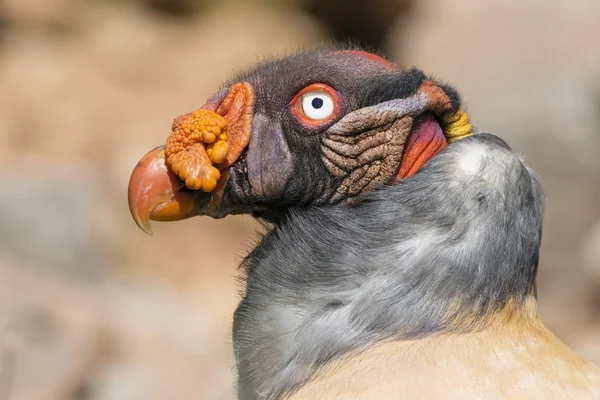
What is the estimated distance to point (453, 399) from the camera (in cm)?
181

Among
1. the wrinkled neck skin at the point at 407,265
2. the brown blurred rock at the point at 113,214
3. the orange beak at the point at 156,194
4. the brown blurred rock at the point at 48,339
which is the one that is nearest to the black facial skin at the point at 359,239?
the wrinkled neck skin at the point at 407,265

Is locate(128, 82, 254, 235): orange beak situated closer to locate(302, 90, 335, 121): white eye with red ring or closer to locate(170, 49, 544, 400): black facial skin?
locate(170, 49, 544, 400): black facial skin

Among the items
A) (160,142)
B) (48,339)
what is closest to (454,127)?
(48,339)

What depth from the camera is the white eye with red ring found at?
7.01ft

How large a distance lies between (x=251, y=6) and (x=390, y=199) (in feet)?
25.6

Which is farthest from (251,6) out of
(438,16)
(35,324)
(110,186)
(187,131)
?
(187,131)

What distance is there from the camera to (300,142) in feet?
7.08

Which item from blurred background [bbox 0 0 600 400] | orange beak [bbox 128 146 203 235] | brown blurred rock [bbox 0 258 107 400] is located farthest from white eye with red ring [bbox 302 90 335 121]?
brown blurred rock [bbox 0 258 107 400]

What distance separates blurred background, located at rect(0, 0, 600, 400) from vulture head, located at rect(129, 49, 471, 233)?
42cm

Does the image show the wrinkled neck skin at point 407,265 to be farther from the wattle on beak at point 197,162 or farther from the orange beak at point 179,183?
the orange beak at point 179,183

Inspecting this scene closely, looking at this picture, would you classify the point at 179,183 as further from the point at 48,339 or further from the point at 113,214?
the point at 113,214

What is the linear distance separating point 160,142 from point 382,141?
594 centimetres

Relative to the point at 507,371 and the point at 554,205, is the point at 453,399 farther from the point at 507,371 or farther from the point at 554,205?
the point at 554,205

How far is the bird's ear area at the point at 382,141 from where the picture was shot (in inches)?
83.1
